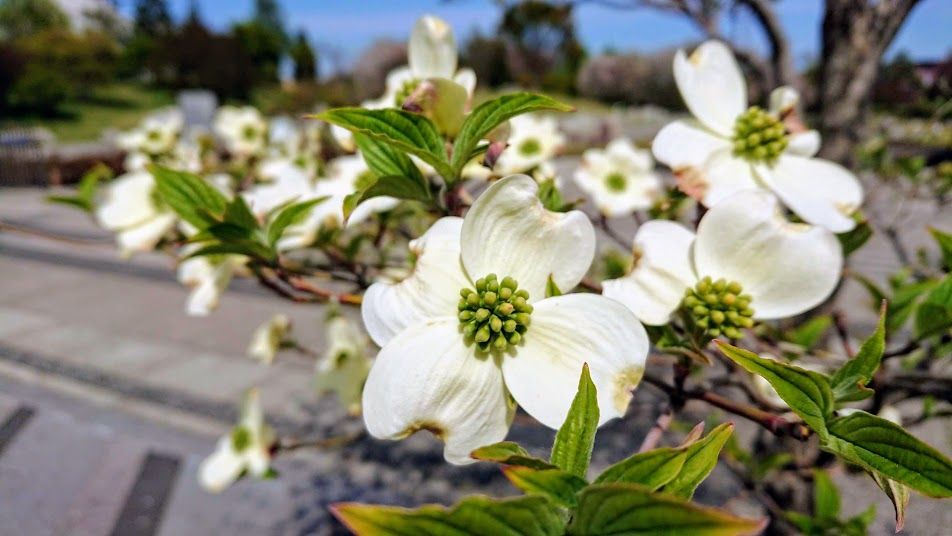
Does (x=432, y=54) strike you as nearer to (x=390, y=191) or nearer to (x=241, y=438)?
(x=390, y=191)

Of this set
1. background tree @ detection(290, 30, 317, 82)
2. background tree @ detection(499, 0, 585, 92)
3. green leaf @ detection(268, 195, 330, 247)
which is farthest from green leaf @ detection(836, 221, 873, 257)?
background tree @ detection(290, 30, 317, 82)

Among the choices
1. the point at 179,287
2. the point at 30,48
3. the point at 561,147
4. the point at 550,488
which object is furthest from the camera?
the point at 30,48

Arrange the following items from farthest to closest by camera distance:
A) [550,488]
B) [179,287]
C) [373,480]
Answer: [179,287] → [373,480] → [550,488]

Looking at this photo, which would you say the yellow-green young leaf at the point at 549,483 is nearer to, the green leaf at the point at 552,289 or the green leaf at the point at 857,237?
the green leaf at the point at 552,289

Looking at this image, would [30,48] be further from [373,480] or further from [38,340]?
[373,480]

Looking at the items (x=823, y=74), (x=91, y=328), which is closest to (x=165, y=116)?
(x=823, y=74)

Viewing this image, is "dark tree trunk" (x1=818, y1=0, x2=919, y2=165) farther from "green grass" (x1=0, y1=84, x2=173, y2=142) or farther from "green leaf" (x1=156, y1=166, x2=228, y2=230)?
"green grass" (x1=0, y1=84, x2=173, y2=142)

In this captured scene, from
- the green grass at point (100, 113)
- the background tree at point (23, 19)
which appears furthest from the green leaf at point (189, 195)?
the background tree at point (23, 19)

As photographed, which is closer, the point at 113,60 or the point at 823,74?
the point at 823,74
